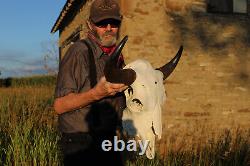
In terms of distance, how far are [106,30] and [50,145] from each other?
8.96 ft

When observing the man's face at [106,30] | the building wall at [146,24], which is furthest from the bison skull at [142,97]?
the building wall at [146,24]

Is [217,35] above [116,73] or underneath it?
above

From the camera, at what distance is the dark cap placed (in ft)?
8.64

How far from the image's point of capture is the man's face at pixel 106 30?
269 centimetres

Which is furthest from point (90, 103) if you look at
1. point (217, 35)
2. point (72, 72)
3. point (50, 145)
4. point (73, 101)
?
point (217, 35)

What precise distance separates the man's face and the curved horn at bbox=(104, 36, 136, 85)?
58 cm

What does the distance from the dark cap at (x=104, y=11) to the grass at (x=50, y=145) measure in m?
2.30

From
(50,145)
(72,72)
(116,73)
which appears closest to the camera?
(116,73)

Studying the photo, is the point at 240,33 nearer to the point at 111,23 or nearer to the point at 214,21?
the point at 214,21

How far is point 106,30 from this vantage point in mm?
2693

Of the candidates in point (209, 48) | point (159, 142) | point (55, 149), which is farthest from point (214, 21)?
point (55, 149)

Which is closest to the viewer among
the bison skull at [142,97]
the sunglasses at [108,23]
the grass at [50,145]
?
the bison skull at [142,97]

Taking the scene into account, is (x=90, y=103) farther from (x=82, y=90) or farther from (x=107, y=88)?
(x=107, y=88)

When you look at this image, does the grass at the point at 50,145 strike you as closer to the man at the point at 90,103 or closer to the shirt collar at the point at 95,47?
the man at the point at 90,103
